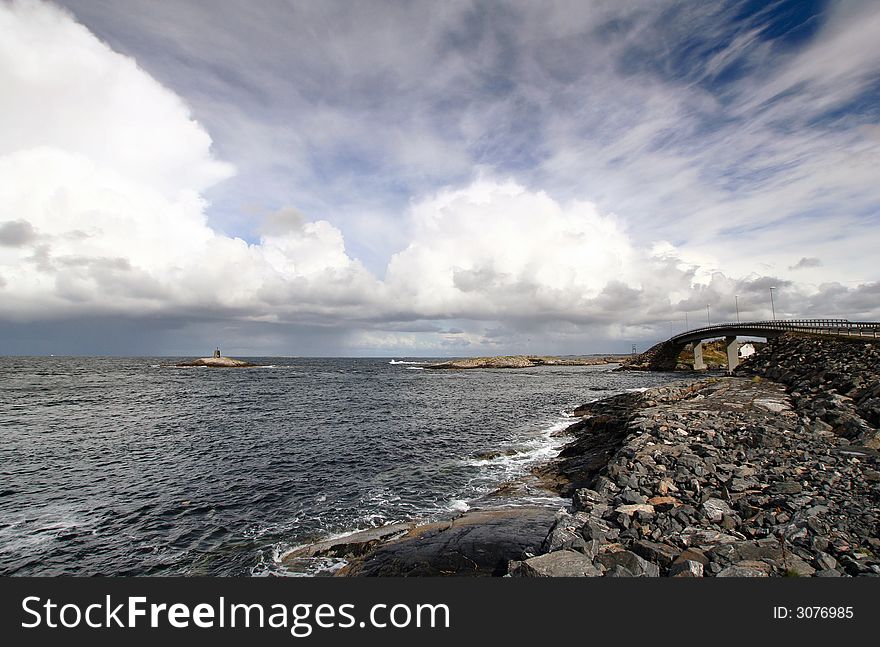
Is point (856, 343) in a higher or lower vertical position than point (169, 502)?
higher

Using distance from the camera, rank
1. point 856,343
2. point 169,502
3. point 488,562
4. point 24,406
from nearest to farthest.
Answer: point 488,562 → point 169,502 → point 856,343 → point 24,406

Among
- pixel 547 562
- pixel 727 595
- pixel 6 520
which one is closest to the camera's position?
pixel 727 595

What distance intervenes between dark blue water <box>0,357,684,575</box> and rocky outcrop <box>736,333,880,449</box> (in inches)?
581

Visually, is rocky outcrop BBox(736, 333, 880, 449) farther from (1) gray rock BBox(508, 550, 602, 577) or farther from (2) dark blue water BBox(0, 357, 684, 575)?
(1) gray rock BBox(508, 550, 602, 577)

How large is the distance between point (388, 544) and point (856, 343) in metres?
49.3

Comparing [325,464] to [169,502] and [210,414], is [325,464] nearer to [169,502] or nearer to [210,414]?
[169,502]

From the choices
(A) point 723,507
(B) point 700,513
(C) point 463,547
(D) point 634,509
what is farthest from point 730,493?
(C) point 463,547

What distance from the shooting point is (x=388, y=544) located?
13906 millimetres

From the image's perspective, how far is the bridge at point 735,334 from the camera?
49522mm

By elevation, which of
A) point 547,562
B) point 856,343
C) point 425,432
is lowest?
point 425,432

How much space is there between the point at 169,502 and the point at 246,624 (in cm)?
1605

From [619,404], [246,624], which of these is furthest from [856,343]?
[246,624]

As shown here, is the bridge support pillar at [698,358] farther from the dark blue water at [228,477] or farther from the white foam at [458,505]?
the white foam at [458,505]

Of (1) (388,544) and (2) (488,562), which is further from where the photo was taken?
(1) (388,544)
